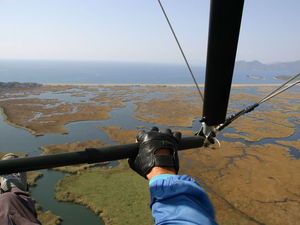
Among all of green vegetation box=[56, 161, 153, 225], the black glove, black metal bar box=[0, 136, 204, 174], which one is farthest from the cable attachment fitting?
green vegetation box=[56, 161, 153, 225]

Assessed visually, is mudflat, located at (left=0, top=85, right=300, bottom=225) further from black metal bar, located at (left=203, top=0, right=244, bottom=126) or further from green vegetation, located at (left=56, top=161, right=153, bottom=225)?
black metal bar, located at (left=203, top=0, right=244, bottom=126)

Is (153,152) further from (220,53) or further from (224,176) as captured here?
(224,176)

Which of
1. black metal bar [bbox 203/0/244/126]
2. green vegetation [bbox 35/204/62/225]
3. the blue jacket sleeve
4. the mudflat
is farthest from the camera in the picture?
the mudflat

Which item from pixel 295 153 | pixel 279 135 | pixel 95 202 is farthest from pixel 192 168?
pixel 279 135

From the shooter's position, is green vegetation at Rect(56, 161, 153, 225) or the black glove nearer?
the black glove

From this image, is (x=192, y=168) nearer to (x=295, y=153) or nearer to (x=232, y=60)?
(x=295, y=153)

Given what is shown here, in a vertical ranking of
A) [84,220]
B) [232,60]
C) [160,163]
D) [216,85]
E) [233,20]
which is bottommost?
[84,220]
